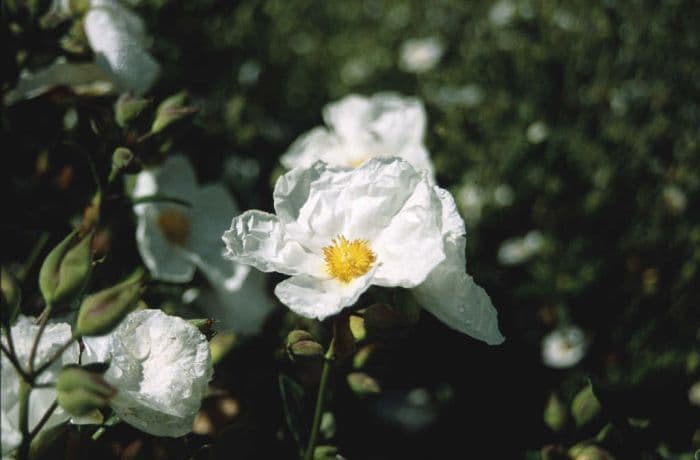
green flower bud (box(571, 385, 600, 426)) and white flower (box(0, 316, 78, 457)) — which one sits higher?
white flower (box(0, 316, 78, 457))

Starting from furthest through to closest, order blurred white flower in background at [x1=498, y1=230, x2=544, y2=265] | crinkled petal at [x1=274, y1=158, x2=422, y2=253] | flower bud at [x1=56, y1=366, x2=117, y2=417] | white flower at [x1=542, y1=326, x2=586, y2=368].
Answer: blurred white flower in background at [x1=498, y1=230, x2=544, y2=265]
white flower at [x1=542, y1=326, x2=586, y2=368]
crinkled petal at [x1=274, y1=158, x2=422, y2=253]
flower bud at [x1=56, y1=366, x2=117, y2=417]

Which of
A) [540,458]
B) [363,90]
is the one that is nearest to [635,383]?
[540,458]

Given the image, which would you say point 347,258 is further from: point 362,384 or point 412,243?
point 362,384

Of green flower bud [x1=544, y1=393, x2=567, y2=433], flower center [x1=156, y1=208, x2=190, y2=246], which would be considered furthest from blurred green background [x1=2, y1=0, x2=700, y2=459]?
flower center [x1=156, y1=208, x2=190, y2=246]

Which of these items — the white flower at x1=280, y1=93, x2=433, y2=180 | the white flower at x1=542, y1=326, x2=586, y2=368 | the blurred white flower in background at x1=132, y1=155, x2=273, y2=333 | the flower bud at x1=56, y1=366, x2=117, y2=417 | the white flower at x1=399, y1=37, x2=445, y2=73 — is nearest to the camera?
the flower bud at x1=56, y1=366, x2=117, y2=417

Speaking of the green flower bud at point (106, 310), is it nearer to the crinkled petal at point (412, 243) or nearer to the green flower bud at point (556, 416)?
the crinkled petal at point (412, 243)

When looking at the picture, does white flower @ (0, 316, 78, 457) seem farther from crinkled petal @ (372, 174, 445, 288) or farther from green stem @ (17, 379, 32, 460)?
crinkled petal @ (372, 174, 445, 288)

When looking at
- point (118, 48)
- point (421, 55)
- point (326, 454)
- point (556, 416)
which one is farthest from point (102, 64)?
point (421, 55)
